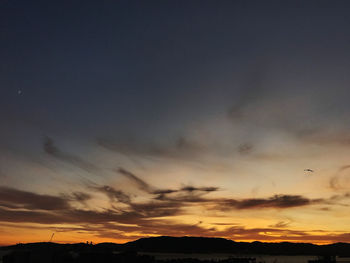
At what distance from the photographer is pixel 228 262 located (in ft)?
448

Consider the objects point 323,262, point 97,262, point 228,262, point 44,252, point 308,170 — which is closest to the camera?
point 308,170

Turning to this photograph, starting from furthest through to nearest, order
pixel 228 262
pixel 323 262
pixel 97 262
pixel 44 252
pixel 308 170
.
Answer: pixel 228 262
pixel 323 262
pixel 97 262
pixel 44 252
pixel 308 170

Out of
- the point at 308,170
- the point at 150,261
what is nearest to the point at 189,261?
the point at 150,261

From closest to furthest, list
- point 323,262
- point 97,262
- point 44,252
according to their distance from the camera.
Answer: point 44,252 → point 97,262 → point 323,262

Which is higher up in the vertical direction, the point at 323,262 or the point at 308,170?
the point at 308,170

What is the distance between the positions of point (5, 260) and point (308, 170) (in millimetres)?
76241

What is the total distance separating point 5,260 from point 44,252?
42.7 feet

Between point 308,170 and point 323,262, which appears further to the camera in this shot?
point 323,262

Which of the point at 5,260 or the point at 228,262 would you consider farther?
the point at 228,262

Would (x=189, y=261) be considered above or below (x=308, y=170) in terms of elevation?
below

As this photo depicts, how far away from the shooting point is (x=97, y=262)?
9456cm

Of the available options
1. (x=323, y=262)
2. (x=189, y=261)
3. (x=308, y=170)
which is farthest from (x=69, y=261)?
(x=323, y=262)

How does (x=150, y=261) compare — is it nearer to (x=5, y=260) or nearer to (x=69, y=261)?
(x=69, y=261)

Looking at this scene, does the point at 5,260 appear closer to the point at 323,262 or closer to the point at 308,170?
the point at 308,170
